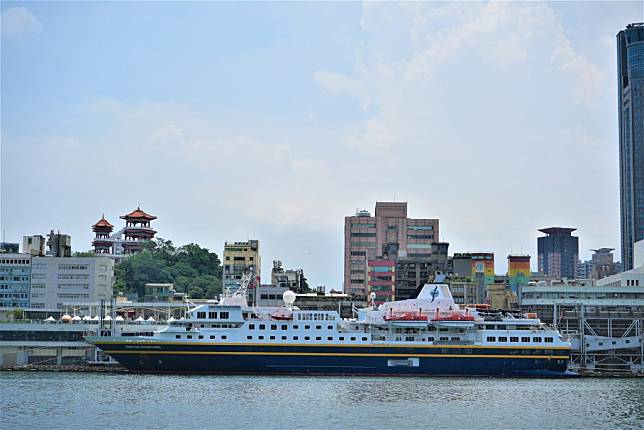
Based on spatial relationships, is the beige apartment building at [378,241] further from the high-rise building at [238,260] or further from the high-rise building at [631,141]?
the high-rise building at [631,141]

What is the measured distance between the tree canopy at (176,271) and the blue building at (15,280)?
1696 cm

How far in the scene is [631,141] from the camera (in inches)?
5714

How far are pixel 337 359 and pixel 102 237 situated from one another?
98274 millimetres

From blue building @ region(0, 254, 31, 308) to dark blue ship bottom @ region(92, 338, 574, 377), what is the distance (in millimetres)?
39097

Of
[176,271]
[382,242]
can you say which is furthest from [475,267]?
[176,271]

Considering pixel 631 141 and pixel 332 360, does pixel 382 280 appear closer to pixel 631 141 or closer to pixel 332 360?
pixel 332 360

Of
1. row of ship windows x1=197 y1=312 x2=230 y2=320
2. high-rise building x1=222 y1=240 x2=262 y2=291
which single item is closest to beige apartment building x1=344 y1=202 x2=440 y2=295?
high-rise building x1=222 y1=240 x2=262 y2=291

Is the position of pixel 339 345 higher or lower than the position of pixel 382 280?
lower

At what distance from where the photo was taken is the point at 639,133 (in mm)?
145000

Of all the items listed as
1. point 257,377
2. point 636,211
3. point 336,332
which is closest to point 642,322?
point 336,332

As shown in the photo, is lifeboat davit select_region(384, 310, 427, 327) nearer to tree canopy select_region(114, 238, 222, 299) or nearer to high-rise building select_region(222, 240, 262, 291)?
high-rise building select_region(222, 240, 262, 291)

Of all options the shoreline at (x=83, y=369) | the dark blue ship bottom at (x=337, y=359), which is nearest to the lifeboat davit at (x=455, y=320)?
the dark blue ship bottom at (x=337, y=359)

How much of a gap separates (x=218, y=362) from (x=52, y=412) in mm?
16517

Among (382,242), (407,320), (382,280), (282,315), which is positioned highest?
(382,242)
